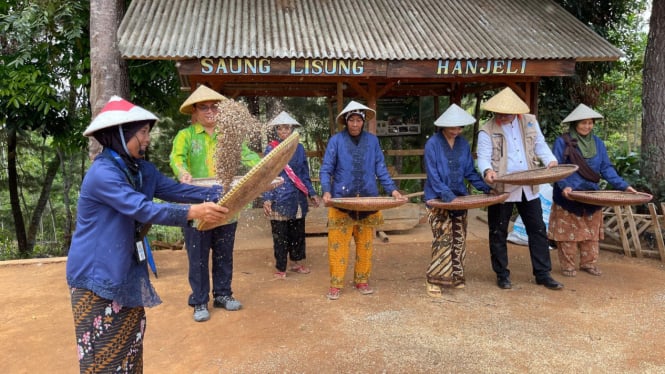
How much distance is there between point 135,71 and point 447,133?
5.83m

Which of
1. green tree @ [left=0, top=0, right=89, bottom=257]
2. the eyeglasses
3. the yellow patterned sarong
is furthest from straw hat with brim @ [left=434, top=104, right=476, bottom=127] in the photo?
green tree @ [left=0, top=0, right=89, bottom=257]

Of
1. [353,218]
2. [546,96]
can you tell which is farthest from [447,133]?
[546,96]

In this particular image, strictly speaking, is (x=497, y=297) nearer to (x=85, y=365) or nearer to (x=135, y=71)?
→ (x=85, y=365)

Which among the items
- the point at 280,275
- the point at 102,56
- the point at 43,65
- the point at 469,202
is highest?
the point at 43,65

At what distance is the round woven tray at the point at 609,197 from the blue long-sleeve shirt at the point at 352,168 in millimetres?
1844

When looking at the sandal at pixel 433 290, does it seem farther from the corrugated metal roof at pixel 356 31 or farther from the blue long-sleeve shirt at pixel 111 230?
the corrugated metal roof at pixel 356 31

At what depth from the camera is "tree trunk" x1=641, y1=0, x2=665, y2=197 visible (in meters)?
6.28

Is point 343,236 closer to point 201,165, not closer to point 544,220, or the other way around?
point 201,165

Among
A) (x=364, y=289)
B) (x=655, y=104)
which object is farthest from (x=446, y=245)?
(x=655, y=104)

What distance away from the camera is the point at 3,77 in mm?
7336

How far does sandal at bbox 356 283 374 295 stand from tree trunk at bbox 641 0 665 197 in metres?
4.52

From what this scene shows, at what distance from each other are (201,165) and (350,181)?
1.36 m

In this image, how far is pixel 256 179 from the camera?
1948 mm

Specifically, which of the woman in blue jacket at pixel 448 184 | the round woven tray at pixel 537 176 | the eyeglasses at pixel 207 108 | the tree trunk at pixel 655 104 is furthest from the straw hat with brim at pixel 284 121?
the tree trunk at pixel 655 104
